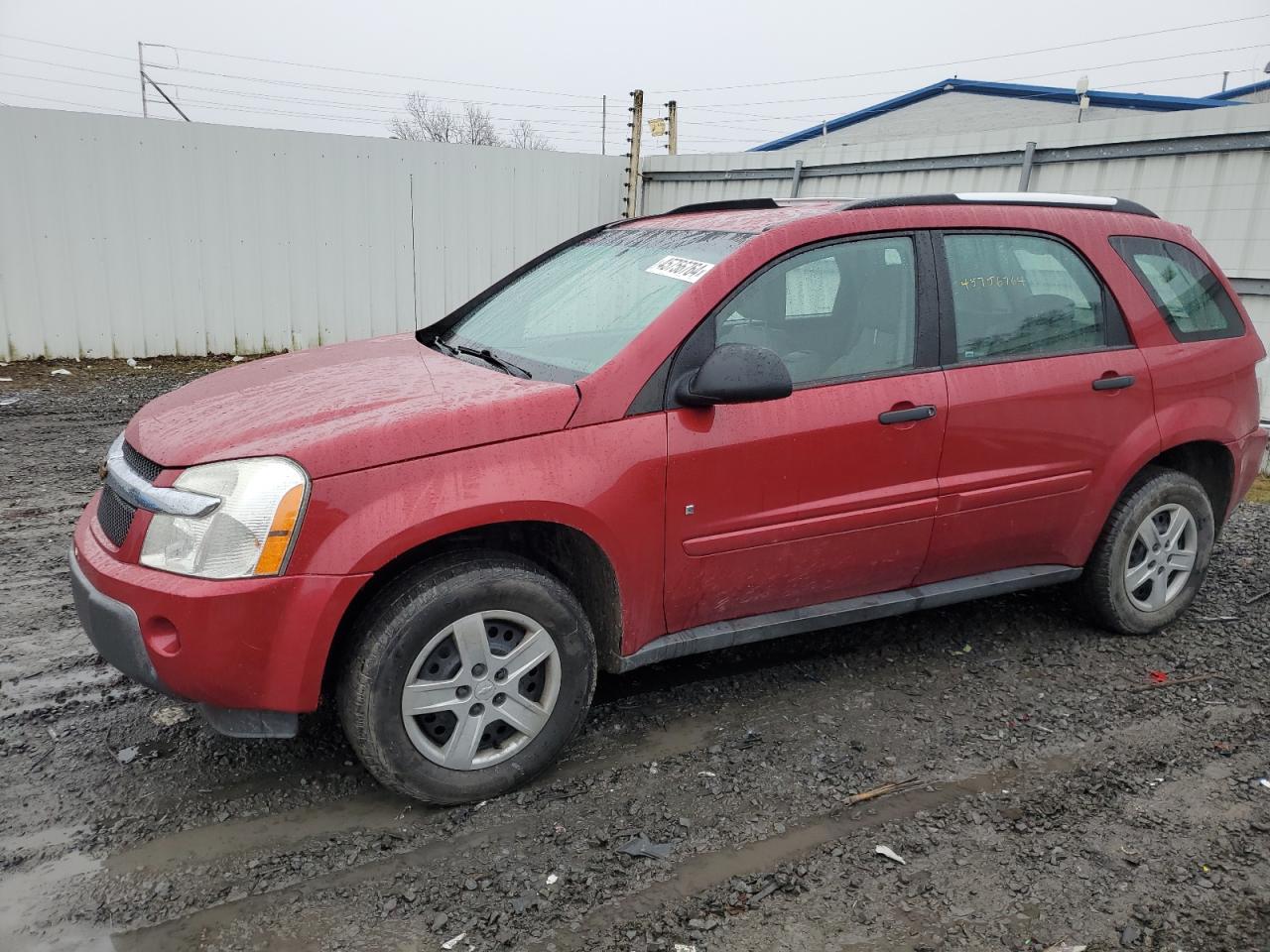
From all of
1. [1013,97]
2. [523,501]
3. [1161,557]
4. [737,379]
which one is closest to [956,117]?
[1013,97]

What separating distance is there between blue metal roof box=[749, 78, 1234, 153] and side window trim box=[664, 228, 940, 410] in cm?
1638

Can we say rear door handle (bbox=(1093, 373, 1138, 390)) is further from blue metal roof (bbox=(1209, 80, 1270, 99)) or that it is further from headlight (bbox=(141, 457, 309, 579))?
blue metal roof (bbox=(1209, 80, 1270, 99))

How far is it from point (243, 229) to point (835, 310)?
8914 millimetres

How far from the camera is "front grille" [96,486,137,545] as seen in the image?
277cm

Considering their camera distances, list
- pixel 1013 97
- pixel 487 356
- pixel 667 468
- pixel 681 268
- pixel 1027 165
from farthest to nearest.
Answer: pixel 1013 97 → pixel 1027 165 → pixel 487 356 → pixel 681 268 → pixel 667 468

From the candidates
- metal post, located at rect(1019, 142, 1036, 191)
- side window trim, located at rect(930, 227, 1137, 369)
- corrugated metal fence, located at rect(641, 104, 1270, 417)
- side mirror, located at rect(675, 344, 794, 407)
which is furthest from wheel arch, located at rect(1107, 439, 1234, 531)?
metal post, located at rect(1019, 142, 1036, 191)

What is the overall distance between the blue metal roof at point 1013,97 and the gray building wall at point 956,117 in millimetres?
109

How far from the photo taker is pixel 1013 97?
69.8 feet

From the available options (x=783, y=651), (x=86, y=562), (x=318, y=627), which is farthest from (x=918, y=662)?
(x=86, y=562)

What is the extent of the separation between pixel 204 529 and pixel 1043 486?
300 centimetres

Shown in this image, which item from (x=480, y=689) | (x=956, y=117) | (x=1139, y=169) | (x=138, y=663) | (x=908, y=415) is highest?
(x=956, y=117)

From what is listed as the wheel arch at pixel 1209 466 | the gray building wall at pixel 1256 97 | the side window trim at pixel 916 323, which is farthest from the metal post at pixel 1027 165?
the gray building wall at pixel 1256 97

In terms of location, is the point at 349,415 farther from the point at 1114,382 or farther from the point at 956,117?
the point at 956,117

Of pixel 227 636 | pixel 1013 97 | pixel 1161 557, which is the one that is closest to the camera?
pixel 227 636
